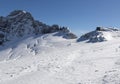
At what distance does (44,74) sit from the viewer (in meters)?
21.9

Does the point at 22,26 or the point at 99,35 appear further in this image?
the point at 22,26

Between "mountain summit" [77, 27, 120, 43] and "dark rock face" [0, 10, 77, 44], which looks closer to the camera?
"mountain summit" [77, 27, 120, 43]

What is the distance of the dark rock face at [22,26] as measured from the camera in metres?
80.4

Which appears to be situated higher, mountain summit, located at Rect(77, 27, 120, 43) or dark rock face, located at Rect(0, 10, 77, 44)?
dark rock face, located at Rect(0, 10, 77, 44)

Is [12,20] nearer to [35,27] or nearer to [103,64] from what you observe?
[35,27]

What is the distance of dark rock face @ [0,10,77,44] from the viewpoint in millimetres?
80444

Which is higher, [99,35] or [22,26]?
[22,26]

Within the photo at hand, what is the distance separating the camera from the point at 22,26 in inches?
3482

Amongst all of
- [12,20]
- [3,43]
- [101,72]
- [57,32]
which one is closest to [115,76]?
[101,72]

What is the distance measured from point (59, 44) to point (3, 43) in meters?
27.3

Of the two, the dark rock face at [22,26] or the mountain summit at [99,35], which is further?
the dark rock face at [22,26]

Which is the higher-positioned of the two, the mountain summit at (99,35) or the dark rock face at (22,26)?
the dark rock face at (22,26)

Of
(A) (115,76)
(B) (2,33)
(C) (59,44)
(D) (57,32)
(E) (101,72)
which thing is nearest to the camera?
(A) (115,76)

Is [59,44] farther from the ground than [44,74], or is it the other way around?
[59,44]
